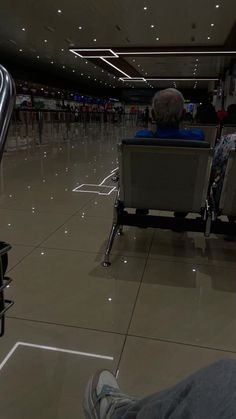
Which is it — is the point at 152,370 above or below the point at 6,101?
below

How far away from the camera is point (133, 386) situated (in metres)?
1.28

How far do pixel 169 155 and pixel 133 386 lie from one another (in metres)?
1.38

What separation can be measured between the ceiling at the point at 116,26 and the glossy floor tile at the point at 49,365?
972 centimetres

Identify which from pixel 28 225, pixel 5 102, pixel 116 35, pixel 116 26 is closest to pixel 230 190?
pixel 28 225

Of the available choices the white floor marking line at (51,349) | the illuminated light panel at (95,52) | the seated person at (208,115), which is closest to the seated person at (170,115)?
the white floor marking line at (51,349)

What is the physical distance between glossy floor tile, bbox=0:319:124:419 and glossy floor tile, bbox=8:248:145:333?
0.09 metres

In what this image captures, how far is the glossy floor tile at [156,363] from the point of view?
4.25ft

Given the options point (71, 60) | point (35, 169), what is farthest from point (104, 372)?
point (71, 60)

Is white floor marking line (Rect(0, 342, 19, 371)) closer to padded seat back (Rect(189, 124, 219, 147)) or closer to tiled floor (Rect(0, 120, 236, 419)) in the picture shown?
tiled floor (Rect(0, 120, 236, 419))

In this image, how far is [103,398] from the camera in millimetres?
1049

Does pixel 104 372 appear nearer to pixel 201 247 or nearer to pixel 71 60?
pixel 201 247

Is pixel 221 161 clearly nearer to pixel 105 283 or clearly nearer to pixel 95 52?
pixel 105 283

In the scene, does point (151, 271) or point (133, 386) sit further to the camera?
point (151, 271)

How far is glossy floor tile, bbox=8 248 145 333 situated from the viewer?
1.71 m
